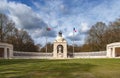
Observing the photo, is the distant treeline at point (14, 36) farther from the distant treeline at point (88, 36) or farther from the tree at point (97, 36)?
the tree at point (97, 36)

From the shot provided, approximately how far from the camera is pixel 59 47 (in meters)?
66.9

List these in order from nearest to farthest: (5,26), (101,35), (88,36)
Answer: (5,26) < (101,35) < (88,36)

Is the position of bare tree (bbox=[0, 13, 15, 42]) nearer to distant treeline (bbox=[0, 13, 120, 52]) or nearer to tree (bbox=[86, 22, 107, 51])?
distant treeline (bbox=[0, 13, 120, 52])

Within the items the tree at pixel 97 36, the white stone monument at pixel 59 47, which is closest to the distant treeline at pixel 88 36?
the tree at pixel 97 36

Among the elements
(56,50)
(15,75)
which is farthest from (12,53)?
(15,75)

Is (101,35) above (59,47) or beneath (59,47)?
above

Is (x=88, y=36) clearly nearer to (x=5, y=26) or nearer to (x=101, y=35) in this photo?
(x=101, y=35)

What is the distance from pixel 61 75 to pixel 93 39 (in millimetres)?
59499

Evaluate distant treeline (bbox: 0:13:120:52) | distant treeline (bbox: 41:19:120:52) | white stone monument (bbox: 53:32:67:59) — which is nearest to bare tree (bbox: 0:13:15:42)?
distant treeline (bbox: 0:13:120:52)

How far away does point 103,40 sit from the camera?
69.7m

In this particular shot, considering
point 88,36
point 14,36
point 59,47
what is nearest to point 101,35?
point 88,36

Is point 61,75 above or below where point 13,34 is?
below

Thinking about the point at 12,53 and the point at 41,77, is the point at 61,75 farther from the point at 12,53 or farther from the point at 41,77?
the point at 12,53

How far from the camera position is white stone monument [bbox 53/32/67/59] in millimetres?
64688
